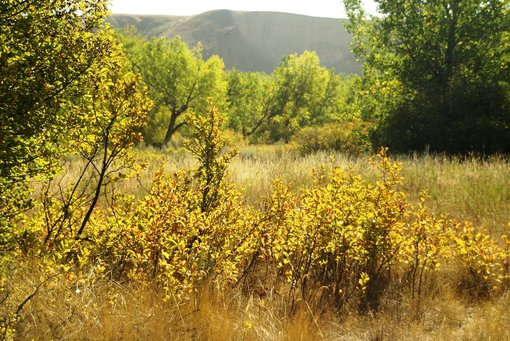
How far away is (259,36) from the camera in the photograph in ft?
552

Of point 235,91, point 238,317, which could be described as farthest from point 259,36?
point 238,317

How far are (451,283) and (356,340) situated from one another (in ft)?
5.42

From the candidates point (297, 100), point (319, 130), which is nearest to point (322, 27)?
point (297, 100)

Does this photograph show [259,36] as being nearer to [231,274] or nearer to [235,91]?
[235,91]

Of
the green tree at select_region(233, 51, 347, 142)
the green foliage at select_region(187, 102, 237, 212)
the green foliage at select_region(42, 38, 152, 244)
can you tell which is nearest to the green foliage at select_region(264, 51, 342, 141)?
the green tree at select_region(233, 51, 347, 142)

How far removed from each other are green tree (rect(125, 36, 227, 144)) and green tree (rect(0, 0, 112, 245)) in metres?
22.9

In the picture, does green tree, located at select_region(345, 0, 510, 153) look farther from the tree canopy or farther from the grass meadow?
the tree canopy

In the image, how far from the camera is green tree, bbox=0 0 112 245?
2619mm

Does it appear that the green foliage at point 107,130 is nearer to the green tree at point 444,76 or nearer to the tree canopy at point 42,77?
the tree canopy at point 42,77

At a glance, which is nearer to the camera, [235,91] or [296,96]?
[296,96]

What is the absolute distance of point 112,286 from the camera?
332 cm

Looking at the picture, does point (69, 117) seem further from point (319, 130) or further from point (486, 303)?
point (319, 130)

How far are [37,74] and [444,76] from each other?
13702mm

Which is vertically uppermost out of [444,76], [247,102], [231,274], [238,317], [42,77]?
[444,76]
